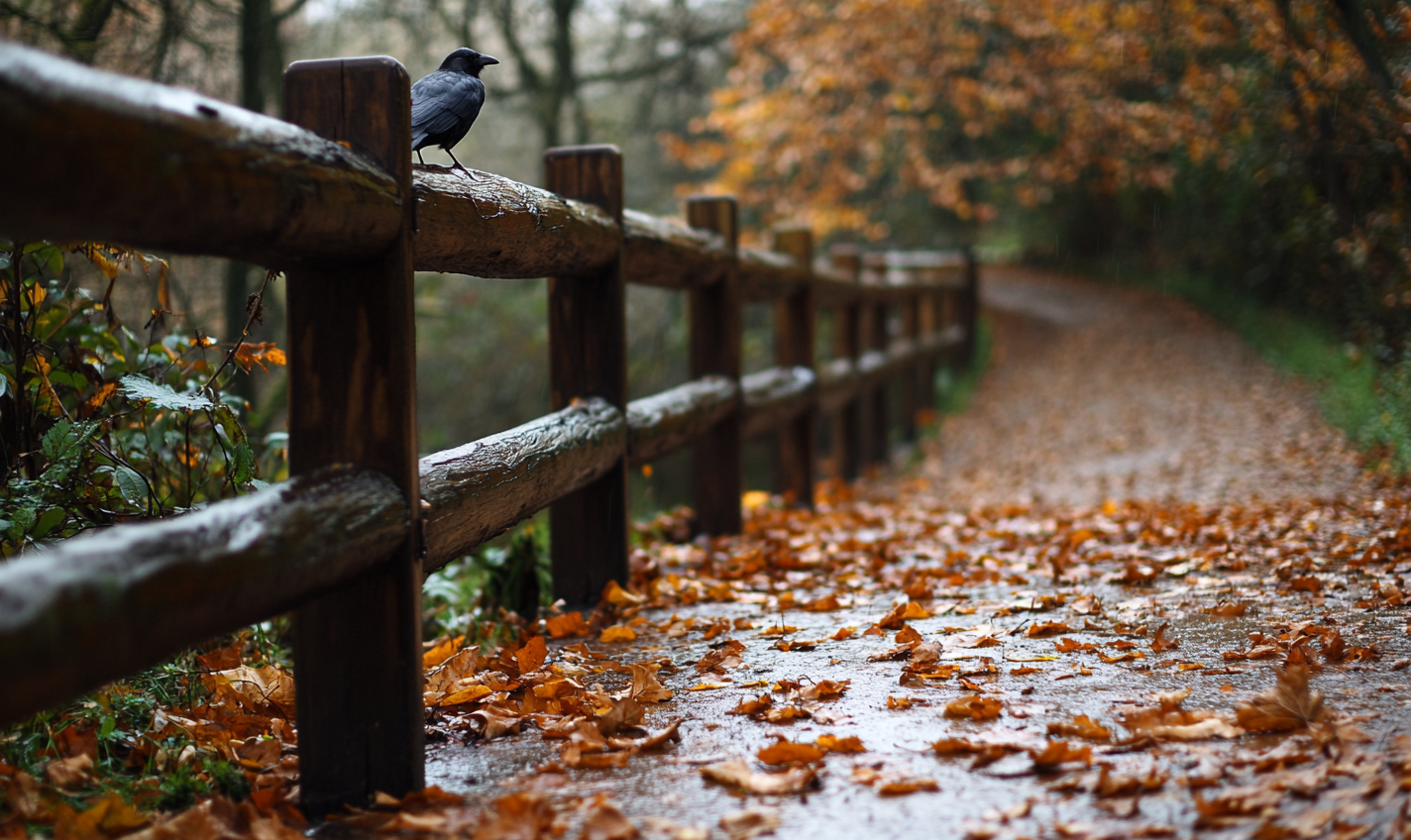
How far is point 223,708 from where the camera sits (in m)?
2.29

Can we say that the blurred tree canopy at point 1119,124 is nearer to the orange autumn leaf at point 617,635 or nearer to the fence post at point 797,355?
the fence post at point 797,355

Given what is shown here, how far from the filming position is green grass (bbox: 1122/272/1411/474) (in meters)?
6.68

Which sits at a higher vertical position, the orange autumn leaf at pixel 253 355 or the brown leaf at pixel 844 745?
the orange autumn leaf at pixel 253 355

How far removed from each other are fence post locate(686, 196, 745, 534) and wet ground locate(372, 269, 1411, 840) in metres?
0.20

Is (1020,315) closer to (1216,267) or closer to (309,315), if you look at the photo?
(1216,267)

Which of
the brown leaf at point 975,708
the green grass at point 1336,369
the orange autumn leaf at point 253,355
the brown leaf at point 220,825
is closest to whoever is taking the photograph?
the brown leaf at point 220,825

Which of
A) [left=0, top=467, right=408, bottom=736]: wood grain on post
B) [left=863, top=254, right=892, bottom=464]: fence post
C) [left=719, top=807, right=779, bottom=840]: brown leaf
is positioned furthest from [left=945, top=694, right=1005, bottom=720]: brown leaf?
[left=863, top=254, right=892, bottom=464]: fence post

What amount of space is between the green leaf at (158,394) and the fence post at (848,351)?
5.89 metres

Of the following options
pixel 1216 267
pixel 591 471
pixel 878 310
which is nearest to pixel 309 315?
pixel 591 471

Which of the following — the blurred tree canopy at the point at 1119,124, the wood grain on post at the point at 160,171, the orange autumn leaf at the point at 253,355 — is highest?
the blurred tree canopy at the point at 1119,124

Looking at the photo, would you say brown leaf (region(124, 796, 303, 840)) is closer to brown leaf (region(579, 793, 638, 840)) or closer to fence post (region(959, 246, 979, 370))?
brown leaf (region(579, 793, 638, 840))

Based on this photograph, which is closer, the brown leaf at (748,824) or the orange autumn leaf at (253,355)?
the brown leaf at (748,824)

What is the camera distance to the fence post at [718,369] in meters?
4.98

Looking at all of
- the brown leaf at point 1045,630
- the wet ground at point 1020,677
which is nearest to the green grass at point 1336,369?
the wet ground at point 1020,677
